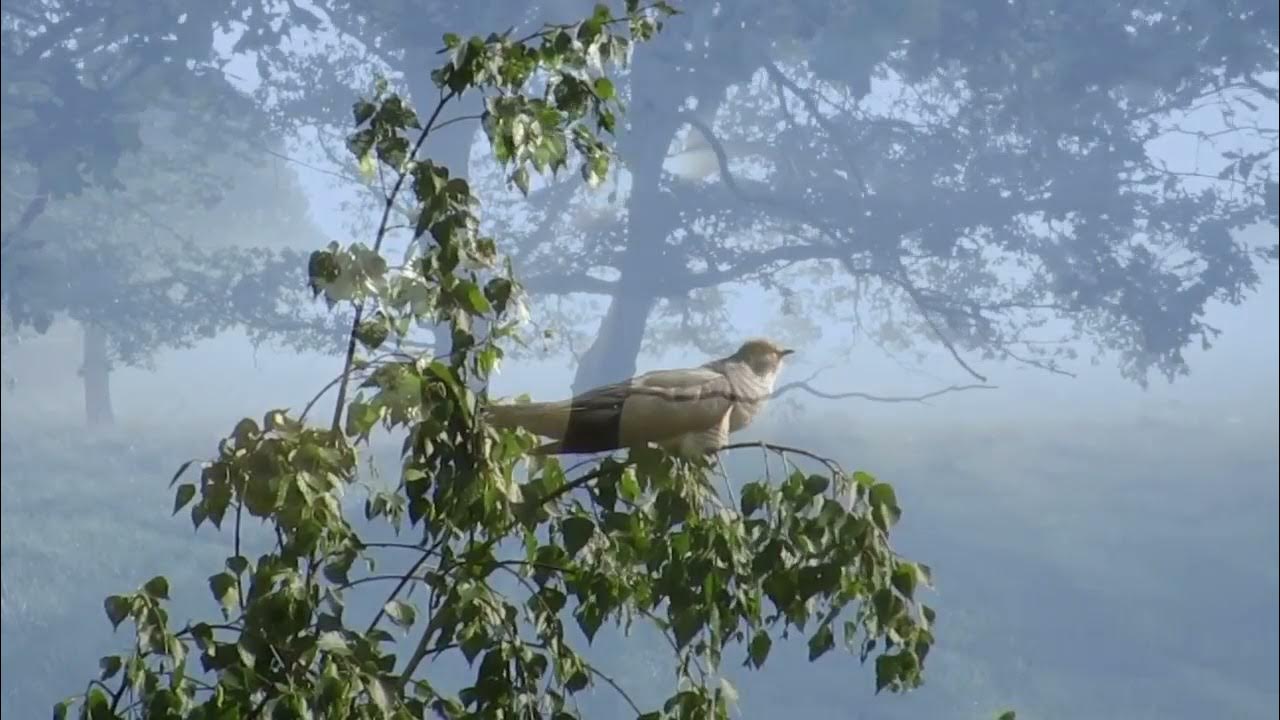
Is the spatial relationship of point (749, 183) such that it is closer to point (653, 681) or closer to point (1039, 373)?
point (1039, 373)

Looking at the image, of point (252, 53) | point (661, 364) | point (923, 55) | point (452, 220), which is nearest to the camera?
point (452, 220)

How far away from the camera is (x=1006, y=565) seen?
8.30 feet

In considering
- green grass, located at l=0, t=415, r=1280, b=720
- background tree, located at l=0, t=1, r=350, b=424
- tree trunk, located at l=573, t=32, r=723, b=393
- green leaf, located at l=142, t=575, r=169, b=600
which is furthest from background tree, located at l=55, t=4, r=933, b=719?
background tree, located at l=0, t=1, r=350, b=424

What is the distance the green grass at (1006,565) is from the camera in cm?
244

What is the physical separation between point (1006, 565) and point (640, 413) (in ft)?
5.13

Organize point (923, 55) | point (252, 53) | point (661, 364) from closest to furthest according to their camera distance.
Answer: point (661, 364), point (923, 55), point (252, 53)

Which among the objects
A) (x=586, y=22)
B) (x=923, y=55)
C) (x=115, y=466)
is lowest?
(x=115, y=466)

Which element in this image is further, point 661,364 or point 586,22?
point 661,364

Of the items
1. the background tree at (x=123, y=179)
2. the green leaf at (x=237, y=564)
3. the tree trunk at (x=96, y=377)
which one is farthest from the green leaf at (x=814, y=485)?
the tree trunk at (x=96, y=377)

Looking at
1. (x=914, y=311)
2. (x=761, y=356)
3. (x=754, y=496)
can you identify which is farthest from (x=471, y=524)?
(x=914, y=311)

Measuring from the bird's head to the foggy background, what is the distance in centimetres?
112

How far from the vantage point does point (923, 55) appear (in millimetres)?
2557

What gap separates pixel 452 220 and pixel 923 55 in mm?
1767

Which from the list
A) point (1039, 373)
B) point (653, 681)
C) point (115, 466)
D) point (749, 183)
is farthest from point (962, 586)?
point (115, 466)
